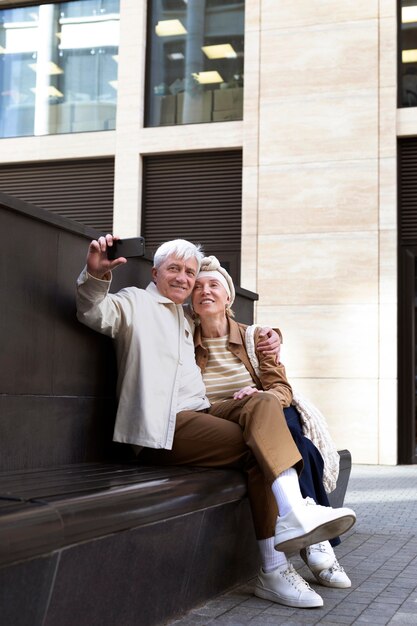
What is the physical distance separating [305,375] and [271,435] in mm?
8095

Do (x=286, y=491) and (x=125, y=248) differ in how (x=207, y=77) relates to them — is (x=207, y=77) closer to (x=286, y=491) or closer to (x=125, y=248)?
(x=125, y=248)

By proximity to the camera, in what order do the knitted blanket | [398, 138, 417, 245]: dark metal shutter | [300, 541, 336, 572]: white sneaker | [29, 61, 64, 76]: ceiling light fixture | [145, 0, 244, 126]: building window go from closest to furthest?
[300, 541, 336, 572]: white sneaker
the knitted blanket
[398, 138, 417, 245]: dark metal shutter
[145, 0, 244, 126]: building window
[29, 61, 64, 76]: ceiling light fixture

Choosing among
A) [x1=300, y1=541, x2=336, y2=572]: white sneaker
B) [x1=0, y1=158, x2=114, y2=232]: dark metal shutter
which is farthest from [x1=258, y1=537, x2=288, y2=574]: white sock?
[x1=0, y1=158, x2=114, y2=232]: dark metal shutter

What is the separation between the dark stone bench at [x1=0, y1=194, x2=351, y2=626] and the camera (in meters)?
2.51

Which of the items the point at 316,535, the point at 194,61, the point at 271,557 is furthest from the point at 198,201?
the point at 316,535

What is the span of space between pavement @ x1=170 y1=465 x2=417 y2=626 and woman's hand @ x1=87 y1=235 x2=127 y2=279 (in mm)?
1481

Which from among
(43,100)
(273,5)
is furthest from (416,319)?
(43,100)

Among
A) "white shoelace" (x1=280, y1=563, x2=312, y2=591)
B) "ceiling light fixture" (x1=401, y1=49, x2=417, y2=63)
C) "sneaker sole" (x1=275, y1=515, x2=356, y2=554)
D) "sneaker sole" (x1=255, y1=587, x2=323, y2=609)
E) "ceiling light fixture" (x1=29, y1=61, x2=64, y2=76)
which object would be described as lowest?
"sneaker sole" (x1=255, y1=587, x2=323, y2=609)

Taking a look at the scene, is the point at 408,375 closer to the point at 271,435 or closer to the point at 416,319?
the point at 416,319

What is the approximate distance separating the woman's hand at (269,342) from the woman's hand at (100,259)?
1.18 m

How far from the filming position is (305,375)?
1189 cm

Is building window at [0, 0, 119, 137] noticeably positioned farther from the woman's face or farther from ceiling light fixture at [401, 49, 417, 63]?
the woman's face

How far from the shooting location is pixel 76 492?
2826mm

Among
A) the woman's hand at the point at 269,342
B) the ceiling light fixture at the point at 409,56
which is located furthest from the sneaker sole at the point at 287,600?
the ceiling light fixture at the point at 409,56
